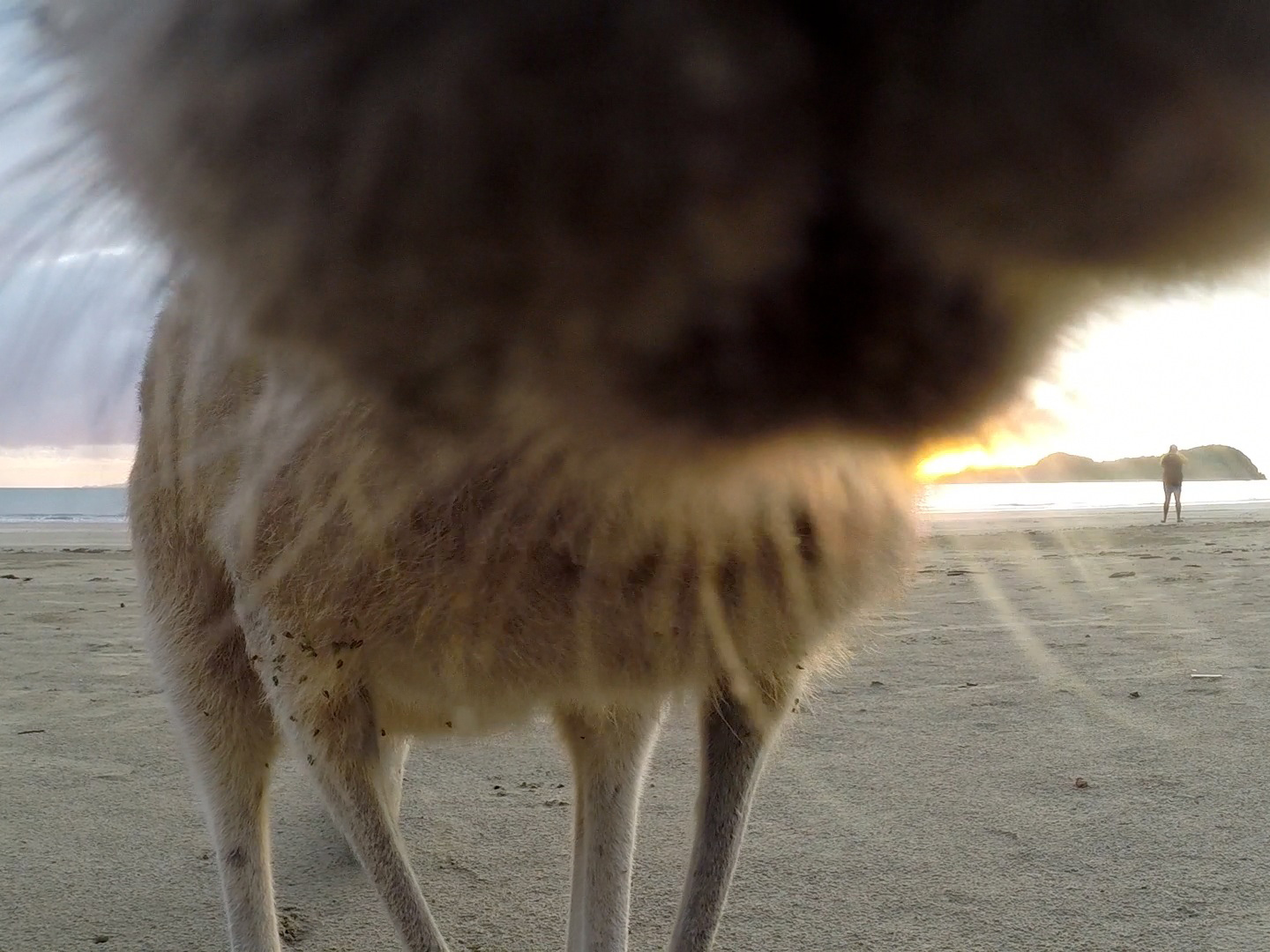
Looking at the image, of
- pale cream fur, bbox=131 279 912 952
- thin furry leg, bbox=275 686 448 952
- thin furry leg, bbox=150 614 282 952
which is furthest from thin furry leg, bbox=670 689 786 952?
thin furry leg, bbox=150 614 282 952

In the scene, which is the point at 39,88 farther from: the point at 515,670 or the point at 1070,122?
the point at 515,670

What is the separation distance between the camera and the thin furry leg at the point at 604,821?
1708 millimetres

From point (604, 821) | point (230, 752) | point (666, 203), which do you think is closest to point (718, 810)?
point (604, 821)

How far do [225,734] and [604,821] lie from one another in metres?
0.70

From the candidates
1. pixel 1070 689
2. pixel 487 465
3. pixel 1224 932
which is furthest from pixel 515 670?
pixel 1070 689

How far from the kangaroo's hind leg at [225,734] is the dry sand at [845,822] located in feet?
2.03

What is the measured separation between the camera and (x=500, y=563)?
93cm

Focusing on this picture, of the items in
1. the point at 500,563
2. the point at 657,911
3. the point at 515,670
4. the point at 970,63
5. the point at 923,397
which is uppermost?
the point at 970,63

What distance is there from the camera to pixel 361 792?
1.29m

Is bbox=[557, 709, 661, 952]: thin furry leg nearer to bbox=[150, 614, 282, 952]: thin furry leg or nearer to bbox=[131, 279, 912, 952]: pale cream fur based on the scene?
bbox=[131, 279, 912, 952]: pale cream fur

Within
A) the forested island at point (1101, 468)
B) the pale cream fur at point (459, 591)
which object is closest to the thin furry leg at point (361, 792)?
the pale cream fur at point (459, 591)

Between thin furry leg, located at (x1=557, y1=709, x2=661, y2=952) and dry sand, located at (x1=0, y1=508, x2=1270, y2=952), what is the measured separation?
14.5 inches

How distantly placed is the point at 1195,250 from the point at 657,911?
2.23 m

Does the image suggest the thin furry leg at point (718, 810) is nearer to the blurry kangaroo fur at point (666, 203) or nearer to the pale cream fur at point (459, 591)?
the pale cream fur at point (459, 591)
